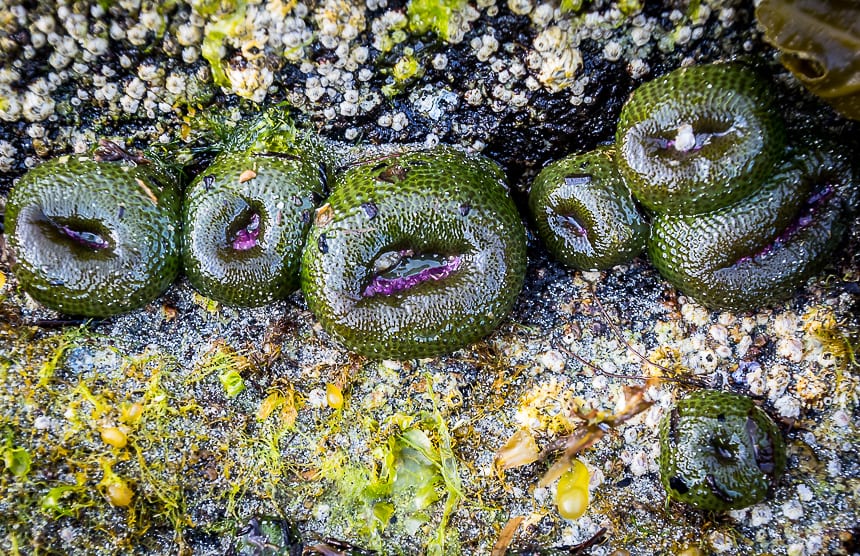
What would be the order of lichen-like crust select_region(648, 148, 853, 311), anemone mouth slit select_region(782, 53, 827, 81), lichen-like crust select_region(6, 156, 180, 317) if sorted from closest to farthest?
anemone mouth slit select_region(782, 53, 827, 81) < lichen-like crust select_region(648, 148, 853, 311) < lichen-like crust select_region(6, 156, 180, 317)

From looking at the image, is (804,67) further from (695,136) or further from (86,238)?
(86,238)

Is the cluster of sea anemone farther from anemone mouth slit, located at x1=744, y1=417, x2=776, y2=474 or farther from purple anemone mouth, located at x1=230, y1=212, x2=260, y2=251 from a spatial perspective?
anemone mouth slit, located at x1=744, y1=417, x2=776, y2=474

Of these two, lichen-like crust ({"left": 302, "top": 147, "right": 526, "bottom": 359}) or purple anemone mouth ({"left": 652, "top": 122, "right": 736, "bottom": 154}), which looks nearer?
purple anemone mouth ({"left": 652, "top": 122, "right": 736, "bottom": 154})

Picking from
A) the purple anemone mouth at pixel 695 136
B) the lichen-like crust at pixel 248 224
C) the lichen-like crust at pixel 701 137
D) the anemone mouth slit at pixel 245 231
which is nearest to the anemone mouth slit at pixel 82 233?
the lichen-like crust at pixel 248 224

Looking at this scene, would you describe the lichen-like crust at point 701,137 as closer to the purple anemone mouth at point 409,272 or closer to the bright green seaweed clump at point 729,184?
the bright green seaweed clump at point 729,184

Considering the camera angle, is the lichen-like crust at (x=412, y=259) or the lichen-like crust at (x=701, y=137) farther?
the lichen-like crust at (x=412, y=259)

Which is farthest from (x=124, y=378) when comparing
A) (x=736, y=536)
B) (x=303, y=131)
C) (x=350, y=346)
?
(x=736, y=536)

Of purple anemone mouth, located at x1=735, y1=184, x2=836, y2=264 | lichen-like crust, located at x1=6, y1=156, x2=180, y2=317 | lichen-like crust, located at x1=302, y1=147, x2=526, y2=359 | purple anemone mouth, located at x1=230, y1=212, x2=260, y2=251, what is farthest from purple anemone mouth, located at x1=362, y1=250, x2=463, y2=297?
purple anemone mouth, located at x1=735, y1=184, x2=836, y2=264
